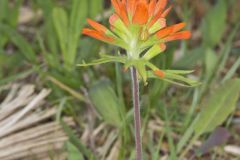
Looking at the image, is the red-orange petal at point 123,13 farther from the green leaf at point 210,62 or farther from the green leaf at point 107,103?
the green leaf at point 210,62

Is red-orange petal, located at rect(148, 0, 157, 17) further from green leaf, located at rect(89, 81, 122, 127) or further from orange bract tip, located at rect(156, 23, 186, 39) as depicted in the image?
green leaf, located at rect(89, 81, 122, 127)

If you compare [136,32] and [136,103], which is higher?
[136,32]

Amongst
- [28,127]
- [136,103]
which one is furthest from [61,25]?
[136,103]

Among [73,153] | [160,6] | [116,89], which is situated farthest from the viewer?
[116,89]

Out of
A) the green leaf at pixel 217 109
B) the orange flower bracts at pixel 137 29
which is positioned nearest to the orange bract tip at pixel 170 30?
the orange flower bracts at pixel 137 29

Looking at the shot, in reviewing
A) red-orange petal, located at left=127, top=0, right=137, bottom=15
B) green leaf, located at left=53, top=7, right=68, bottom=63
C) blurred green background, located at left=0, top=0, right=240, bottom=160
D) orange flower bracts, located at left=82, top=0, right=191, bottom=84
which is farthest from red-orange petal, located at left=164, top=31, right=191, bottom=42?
green leaf, located at left=53, top=7, right=68, bottom=63

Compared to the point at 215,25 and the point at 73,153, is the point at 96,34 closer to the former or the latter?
the point at 73,153

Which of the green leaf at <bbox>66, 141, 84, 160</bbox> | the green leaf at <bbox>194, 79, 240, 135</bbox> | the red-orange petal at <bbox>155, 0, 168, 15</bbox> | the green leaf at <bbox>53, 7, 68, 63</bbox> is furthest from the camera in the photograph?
the green leaf at <bbox>53, 7, 68, 63</bbox>

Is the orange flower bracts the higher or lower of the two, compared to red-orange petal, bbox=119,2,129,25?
lower
